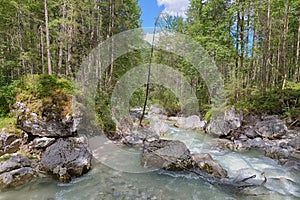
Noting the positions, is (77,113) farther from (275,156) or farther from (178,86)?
(178,86)

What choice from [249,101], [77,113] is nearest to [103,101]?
[77,113]

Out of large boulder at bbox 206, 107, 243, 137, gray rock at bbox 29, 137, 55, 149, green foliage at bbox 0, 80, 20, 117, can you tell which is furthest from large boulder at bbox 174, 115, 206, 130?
green foliage at bbox 0, 80, 20, 117

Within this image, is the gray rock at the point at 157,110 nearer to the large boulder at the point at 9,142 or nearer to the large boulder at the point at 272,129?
the large boulder at the point at 272,129

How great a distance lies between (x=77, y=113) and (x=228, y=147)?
6.89 metres

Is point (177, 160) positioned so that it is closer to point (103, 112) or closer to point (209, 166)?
point (209, 166)

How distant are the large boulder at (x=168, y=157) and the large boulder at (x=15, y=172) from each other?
3333 millimetres

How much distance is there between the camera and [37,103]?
21.7 feet

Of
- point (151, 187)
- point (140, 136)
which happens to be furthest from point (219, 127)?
point (151, 187)

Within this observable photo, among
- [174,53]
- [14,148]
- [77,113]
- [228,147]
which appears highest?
[174,53]

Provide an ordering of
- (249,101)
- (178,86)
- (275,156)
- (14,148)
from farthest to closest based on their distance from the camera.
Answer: (178,86), (249,101), (275,156), (14,148)

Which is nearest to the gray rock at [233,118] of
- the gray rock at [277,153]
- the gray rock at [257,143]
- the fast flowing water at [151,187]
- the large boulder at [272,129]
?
the large boulder at [272,129]

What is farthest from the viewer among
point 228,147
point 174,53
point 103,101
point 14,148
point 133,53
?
point 174,53

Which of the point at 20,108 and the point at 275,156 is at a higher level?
the point at 20,108

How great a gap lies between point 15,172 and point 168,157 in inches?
168
